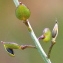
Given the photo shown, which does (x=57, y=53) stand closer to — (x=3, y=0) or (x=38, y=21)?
(x=38, y=21)

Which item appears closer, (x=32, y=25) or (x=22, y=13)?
(x=22, y=13)

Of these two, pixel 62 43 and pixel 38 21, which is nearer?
pixel 62 43

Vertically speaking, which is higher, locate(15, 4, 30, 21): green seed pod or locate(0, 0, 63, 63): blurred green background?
locate(15, 4, 30, 21): green seed pod

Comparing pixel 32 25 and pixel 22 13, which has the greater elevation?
pixel 22 13

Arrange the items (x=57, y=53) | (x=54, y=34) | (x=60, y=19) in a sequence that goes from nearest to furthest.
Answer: (x=54, y=34) → (x=57, y=53) → (x=60, y=19)

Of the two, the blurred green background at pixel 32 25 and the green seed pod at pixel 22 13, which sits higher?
the green seed pod at pixel 22 13

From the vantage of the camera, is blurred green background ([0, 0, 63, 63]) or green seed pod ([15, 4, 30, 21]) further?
blurred green background ([0, 0, 63, 63])

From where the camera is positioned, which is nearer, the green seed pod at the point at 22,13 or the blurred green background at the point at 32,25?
the green seed pod at the point at 22,13

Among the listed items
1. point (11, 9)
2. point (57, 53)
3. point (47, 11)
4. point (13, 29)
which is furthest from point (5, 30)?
point (57, 53)
